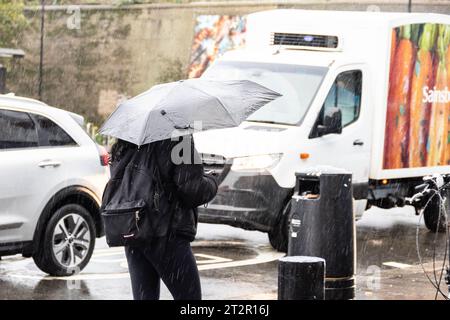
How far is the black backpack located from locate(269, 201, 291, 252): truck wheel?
6.01 meters

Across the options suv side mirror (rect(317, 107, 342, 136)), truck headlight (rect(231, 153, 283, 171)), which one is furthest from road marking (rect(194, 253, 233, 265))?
suv side mirror (rect(317, 107, 342, 136))

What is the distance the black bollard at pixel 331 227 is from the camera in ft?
30.5

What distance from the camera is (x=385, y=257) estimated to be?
41.3ft

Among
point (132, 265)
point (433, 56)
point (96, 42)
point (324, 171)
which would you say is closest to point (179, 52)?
point (96, 42)

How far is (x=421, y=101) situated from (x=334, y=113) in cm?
241

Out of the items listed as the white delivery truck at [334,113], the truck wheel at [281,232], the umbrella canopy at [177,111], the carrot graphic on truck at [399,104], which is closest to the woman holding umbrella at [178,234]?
the umbrella canopy at [177,111]

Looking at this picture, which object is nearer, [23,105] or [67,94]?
[23,105]

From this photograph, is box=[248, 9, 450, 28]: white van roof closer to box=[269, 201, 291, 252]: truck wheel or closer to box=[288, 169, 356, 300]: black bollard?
box=[269, 201, 291, 252]: truck wheel

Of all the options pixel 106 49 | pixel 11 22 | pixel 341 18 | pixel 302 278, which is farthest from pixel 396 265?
pixel 106 49

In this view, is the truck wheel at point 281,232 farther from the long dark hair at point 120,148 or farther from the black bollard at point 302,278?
the long dark hair at point 120,148

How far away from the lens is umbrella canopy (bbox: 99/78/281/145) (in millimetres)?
6512
